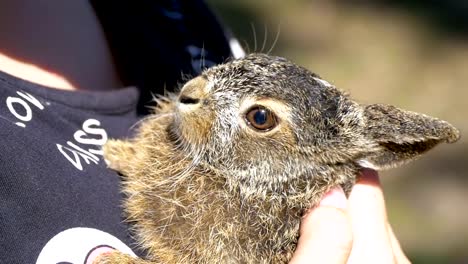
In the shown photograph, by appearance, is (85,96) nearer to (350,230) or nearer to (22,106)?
(22,106)

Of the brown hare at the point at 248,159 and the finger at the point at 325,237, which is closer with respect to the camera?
the finger at the point at 325,237

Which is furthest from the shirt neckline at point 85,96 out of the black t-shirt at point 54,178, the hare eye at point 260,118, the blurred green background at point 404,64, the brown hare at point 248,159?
the blurred green background at point 404,64

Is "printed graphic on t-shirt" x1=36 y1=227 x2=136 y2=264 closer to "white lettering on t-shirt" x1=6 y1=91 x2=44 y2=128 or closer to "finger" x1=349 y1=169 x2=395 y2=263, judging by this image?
"white lettering on t-shirt" x1=6 y1=91 x2=44 y2=128

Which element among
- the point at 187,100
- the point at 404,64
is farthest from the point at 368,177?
the point at 404,64

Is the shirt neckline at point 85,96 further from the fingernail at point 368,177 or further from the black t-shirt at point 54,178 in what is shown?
the fingernail at point 368,177

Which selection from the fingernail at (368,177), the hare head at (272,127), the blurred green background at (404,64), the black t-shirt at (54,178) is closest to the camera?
the black t-shirt at (54,178)

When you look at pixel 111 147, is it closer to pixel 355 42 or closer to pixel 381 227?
pixel 381 227
